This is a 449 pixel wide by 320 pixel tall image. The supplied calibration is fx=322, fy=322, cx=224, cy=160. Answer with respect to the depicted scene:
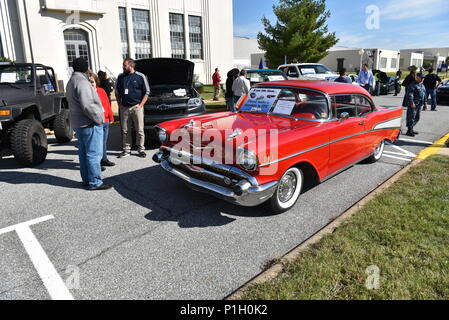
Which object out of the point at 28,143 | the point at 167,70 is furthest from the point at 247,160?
the point at 167,70

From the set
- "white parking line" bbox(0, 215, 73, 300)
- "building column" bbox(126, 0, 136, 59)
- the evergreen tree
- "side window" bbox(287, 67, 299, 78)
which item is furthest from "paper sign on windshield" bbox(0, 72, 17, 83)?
the evergreen tree

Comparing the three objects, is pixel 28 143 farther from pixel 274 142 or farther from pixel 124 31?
pixel 124 31

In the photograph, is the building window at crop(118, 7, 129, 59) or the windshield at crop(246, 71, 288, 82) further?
the building window at crop(118, 7, 129, 59)

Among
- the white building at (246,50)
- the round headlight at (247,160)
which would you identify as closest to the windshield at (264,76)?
the round headlight at (247,160)

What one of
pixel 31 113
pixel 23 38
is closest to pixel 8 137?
pixel 31 113

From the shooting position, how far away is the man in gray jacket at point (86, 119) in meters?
4.18

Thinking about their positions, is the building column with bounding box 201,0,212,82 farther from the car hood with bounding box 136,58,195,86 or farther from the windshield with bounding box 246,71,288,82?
the car hood with bounding box 136,58,195,86

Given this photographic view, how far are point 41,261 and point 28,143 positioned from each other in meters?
3.27

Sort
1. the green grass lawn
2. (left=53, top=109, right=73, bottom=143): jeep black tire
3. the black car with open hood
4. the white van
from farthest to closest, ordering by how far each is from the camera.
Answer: the white van, (left=53, top=109, right=73, bottom=143): jeep black tire, the black car with open hood, the green grass lawn

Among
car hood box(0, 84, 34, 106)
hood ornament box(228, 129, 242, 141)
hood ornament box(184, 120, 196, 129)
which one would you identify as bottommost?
hood ornament box(228, 129, 242, 141)

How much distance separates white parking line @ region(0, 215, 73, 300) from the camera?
255 cm

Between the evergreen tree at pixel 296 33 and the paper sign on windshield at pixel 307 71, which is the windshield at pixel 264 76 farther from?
the evergreen tree at pixel 296 33

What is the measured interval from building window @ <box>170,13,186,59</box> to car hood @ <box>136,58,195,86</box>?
1770 cm
